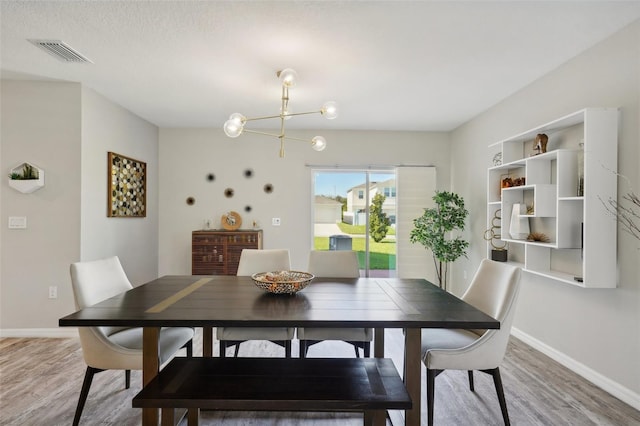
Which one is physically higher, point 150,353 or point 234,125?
point 234,125

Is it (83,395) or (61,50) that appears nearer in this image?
(83,395)

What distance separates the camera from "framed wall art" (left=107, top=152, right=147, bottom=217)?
3.84m

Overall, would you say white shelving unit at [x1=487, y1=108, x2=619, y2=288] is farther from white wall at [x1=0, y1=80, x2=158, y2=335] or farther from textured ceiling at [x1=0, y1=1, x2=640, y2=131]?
white wall at [x1=0, y1=80, x2=158, y2=335]

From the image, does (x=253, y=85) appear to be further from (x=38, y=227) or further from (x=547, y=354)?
(x=547, y=354)

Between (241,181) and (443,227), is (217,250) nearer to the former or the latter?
(241,181)

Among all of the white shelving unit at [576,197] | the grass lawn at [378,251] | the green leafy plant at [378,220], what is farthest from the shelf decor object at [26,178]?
the white shelving unit at [576,197]

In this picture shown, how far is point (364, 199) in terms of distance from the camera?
17.3 ft

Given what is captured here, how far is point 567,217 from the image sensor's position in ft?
8.51

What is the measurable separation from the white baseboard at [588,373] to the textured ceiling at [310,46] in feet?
7.96

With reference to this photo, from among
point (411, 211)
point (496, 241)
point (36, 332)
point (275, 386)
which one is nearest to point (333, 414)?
point (275, 386)

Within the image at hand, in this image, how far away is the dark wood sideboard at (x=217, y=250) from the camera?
15.1 feet

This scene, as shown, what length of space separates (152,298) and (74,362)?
1.62 metres

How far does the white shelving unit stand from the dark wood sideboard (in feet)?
10.5

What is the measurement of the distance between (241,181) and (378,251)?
2324 millimetres
